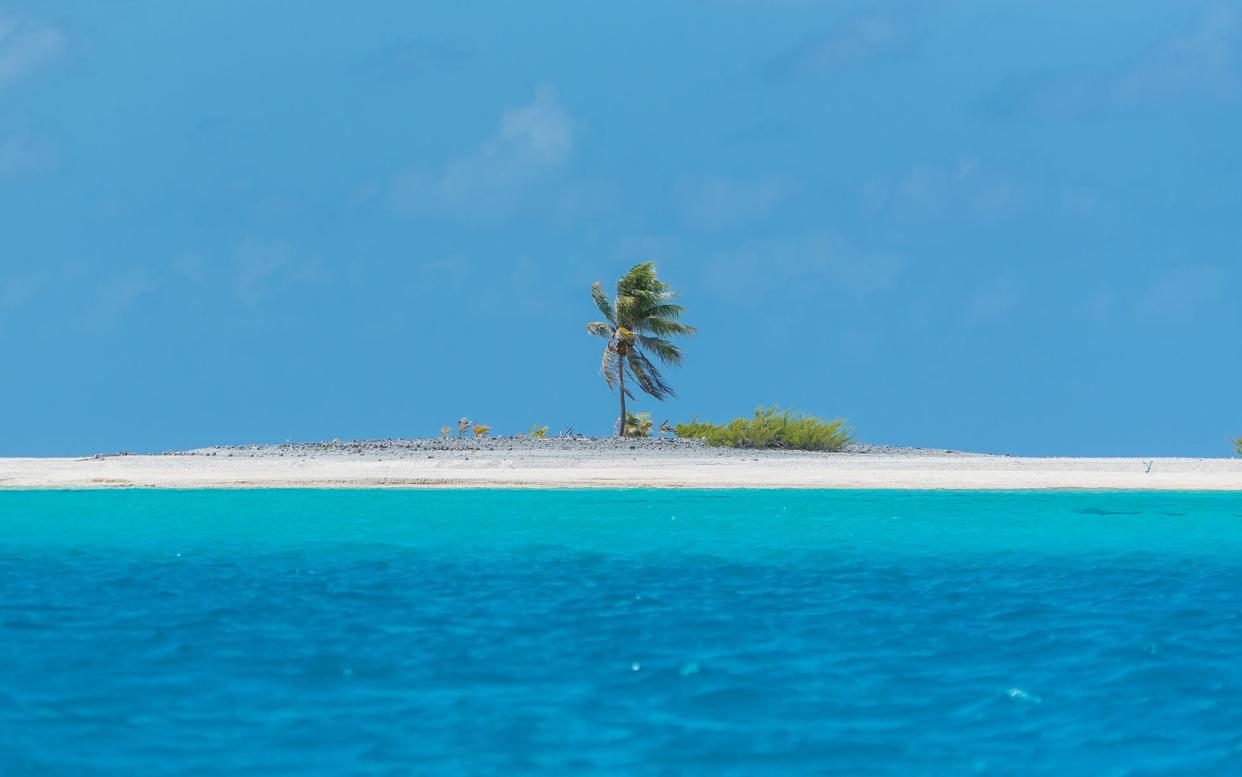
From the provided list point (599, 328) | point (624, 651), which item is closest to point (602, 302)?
point (599, 328)

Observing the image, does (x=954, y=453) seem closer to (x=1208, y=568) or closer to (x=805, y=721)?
(x=1208, y=568)

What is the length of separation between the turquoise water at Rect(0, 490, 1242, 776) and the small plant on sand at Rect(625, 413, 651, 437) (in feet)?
59.7

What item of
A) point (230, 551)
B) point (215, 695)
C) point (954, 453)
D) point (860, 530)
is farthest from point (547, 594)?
point (954, 453)

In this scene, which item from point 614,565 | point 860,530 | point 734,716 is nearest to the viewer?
point 734,716

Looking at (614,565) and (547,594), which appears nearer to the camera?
(547,594)

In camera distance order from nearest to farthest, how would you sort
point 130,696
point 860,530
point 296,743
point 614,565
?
point 296,743 → point 130,696 → point 614,565 → point 860,530

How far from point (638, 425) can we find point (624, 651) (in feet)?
83.3

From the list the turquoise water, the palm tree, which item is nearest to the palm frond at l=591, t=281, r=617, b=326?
the palm tree

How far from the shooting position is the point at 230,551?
12758 mm

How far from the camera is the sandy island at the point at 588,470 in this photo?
19844 millimetres

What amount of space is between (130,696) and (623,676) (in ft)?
9.10

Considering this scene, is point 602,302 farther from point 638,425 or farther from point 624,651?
point 624,651

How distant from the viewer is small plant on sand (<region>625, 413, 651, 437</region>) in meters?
32.7

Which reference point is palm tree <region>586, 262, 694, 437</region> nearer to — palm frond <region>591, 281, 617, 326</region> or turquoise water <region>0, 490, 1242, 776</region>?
palm frond <region>591, 281, 617, 326</region>
